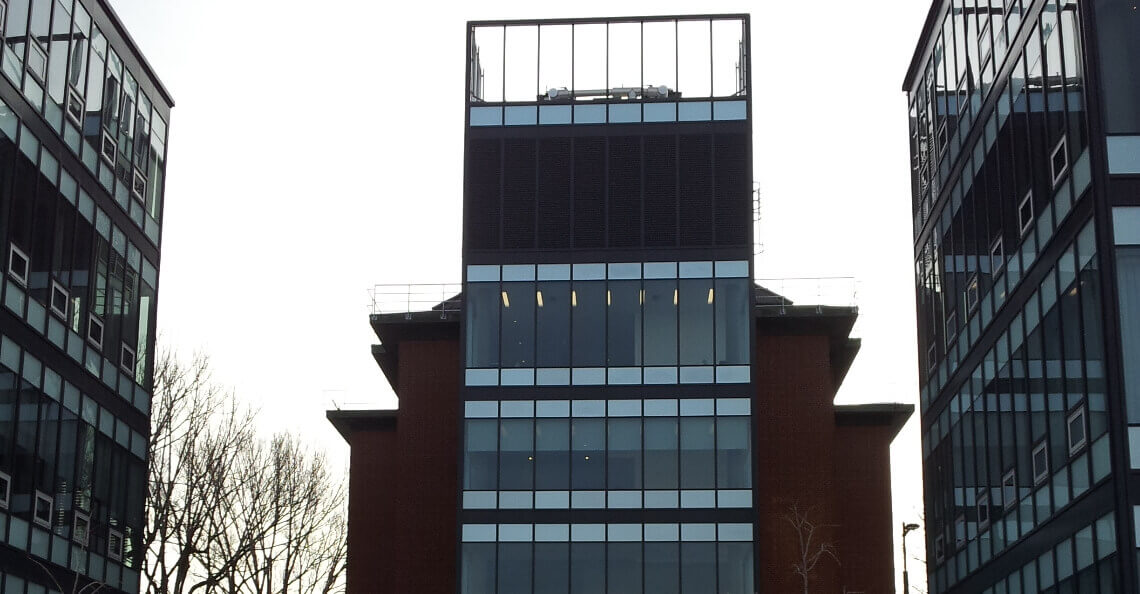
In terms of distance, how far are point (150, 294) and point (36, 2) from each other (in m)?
10.8

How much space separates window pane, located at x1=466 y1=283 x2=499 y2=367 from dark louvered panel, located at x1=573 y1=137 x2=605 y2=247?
333cm

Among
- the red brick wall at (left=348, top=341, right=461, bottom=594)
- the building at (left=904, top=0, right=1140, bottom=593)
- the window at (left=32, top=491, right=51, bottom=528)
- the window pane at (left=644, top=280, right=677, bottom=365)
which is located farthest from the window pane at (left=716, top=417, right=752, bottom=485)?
the window at (left=32, top=491, right=51, bottom=528)

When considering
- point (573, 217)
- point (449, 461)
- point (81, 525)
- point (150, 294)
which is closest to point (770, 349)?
point (573, 217)

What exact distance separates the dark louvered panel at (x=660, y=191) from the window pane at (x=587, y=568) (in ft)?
32.5

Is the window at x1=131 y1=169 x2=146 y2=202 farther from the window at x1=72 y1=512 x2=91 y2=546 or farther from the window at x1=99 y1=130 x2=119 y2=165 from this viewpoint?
the window at x1=72 y1=512 x2=91 y2=546

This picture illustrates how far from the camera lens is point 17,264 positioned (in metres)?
32.9

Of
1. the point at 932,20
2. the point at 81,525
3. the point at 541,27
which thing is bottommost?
the point at 81,525

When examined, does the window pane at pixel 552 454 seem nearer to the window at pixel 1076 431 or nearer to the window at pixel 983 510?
the window at pixel 983 510

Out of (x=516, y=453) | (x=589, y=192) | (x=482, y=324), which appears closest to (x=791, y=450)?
(x=516, y=453)

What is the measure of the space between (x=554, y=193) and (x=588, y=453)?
8.57m

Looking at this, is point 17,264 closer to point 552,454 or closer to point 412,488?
point 552,454

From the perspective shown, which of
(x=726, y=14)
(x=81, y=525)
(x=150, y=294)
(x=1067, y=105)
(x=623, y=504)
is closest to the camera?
(x=1067, y=105)

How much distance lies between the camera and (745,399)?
155ft

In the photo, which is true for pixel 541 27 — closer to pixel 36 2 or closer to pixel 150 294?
pixel 150 294
